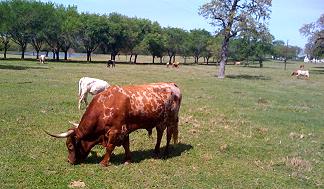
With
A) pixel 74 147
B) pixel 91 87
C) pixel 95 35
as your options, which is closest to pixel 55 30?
pixel 95 35

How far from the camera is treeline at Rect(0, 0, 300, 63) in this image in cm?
6832

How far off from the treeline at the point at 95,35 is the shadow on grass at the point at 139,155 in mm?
35040

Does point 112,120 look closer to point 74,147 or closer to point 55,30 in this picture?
point 74,147

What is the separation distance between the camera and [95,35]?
8262 cm

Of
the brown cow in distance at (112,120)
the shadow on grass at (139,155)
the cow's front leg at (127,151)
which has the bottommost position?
the shadow on grass at (139,155)

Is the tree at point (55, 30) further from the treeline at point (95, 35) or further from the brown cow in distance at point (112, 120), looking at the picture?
the brown cow in distance at point (112, 120)

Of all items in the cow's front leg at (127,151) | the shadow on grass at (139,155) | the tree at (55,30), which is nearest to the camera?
the cow's front leg at (127,151)

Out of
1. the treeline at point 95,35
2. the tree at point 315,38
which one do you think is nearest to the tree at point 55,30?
the treeline at point 95,35

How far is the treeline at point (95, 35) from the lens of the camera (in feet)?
224

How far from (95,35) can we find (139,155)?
73.9 meters

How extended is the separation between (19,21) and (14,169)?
63.2m

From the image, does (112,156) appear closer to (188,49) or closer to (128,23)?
(128,23)

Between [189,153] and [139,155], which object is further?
[189,153]

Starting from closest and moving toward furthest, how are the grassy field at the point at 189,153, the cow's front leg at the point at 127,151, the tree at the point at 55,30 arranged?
the grassy field at the point at 189,153 → the cow's front leg at the point at 127,151 → the tree at the point at 55,30
